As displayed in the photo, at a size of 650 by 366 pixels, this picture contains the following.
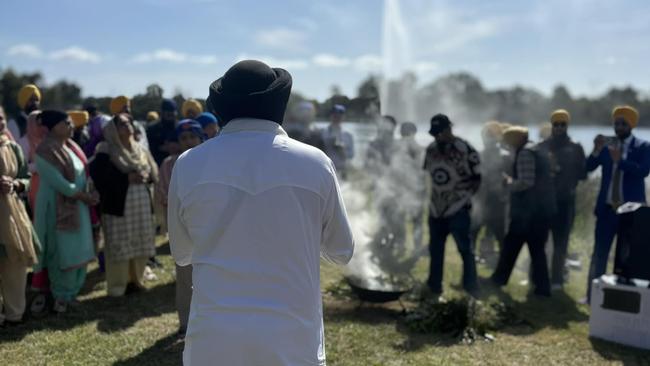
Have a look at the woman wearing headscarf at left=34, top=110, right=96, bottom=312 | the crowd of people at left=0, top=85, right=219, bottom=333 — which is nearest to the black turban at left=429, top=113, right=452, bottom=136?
the crowd of people at left=0, top=85, right=219, bottom=333

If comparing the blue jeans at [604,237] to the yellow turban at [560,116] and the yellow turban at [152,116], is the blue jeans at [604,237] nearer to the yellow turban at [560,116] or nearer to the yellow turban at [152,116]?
the yellow turban at [560,116]

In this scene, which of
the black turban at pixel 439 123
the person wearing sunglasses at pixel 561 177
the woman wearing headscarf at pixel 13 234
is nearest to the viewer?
the woman wearing headscarf at pixel 13 234

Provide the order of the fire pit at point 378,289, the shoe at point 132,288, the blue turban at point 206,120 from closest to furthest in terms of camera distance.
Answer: the fire pit at point 378,289 < the blue turban at point 206,120 < the shoe at point 132,288

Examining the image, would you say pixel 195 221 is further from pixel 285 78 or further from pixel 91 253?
pixel 91 253

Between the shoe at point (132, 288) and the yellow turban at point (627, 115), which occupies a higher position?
the yellow turban at point (627, 115)

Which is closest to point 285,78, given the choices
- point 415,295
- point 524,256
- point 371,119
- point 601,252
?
point 415,295

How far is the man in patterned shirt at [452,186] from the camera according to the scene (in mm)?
6363

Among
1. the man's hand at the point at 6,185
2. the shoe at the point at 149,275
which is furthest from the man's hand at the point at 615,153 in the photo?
the man's hand at the point at 6,185

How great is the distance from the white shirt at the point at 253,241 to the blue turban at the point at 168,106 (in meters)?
5.93

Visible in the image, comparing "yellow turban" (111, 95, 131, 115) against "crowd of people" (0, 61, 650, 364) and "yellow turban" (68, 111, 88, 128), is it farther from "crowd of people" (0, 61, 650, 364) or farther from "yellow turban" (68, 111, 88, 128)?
"yellow turban" (68, 111, 88, 128)

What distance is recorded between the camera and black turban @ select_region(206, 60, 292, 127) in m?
2.04

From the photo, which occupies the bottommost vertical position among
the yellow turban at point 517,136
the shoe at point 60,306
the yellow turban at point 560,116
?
the shoe at point 60,306


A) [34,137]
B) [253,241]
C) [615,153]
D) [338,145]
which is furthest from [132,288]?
[615,153]

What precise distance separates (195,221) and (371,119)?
690cm
